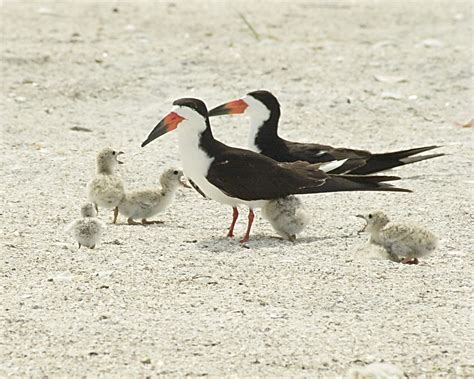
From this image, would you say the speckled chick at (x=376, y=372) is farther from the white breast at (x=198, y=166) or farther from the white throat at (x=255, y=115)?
the white throat at (x=255, y=115)

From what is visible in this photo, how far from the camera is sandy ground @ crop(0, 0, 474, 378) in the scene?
14.9 feet

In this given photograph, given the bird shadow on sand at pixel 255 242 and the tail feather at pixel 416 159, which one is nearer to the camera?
the bird shadow on sand at pixel 255 242

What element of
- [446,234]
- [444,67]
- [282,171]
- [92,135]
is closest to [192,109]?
[282,171]

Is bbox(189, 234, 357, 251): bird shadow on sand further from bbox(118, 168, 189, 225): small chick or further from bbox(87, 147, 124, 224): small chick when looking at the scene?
bbox(87, 147, 124, 224): small chick

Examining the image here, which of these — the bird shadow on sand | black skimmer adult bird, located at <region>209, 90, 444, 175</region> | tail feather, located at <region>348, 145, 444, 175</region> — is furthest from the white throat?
the bird shadow on sand

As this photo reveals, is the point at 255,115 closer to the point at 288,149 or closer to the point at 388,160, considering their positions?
the point at 288,149

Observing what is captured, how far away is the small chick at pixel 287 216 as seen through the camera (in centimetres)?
611

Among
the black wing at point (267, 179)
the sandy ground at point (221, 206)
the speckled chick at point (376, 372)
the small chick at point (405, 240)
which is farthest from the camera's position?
the black wing at point (267, 179)

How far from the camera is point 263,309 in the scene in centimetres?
493

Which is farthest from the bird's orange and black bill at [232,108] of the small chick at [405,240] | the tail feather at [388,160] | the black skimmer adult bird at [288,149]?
the small chick at [405,240]

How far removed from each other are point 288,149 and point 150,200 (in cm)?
127

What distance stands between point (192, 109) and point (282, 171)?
25.7 inches

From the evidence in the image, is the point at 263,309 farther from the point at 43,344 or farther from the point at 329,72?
the point at 329,72

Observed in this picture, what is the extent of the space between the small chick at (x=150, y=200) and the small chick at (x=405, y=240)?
136 cm
